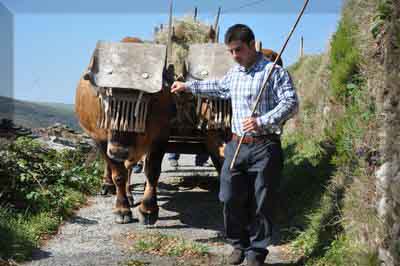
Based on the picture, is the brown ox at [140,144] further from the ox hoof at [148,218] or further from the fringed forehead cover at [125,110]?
the fringed forehead cover at [125,110]

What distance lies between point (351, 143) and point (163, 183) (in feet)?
16.1

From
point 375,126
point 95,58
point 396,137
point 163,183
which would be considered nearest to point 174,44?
point 95,58

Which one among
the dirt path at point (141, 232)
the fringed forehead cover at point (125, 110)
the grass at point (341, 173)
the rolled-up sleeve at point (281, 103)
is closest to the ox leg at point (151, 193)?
the dirt path at point (141, 232)

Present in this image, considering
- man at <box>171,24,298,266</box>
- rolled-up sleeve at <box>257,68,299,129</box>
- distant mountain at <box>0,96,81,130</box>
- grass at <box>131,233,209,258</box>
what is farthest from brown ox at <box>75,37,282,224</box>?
distant mountain at <box>0,96,81,130</box>

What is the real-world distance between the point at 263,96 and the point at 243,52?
43 cm

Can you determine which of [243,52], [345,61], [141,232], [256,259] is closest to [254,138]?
[243,52]

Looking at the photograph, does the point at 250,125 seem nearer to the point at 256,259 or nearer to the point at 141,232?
the point at 256,259

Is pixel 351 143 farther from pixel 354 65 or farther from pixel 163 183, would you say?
pixel 163 183

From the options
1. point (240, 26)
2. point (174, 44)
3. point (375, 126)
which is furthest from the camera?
point (174, 44)

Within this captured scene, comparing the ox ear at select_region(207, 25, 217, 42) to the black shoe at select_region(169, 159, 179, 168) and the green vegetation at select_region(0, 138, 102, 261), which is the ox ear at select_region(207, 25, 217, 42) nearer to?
the green vegetation at select_region(0, 138, 102, 261)

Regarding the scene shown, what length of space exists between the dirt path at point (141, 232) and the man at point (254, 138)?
2.01 ft

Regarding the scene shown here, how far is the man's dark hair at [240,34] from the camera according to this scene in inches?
179

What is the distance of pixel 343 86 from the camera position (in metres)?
7.18

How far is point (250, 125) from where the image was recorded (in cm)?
444
